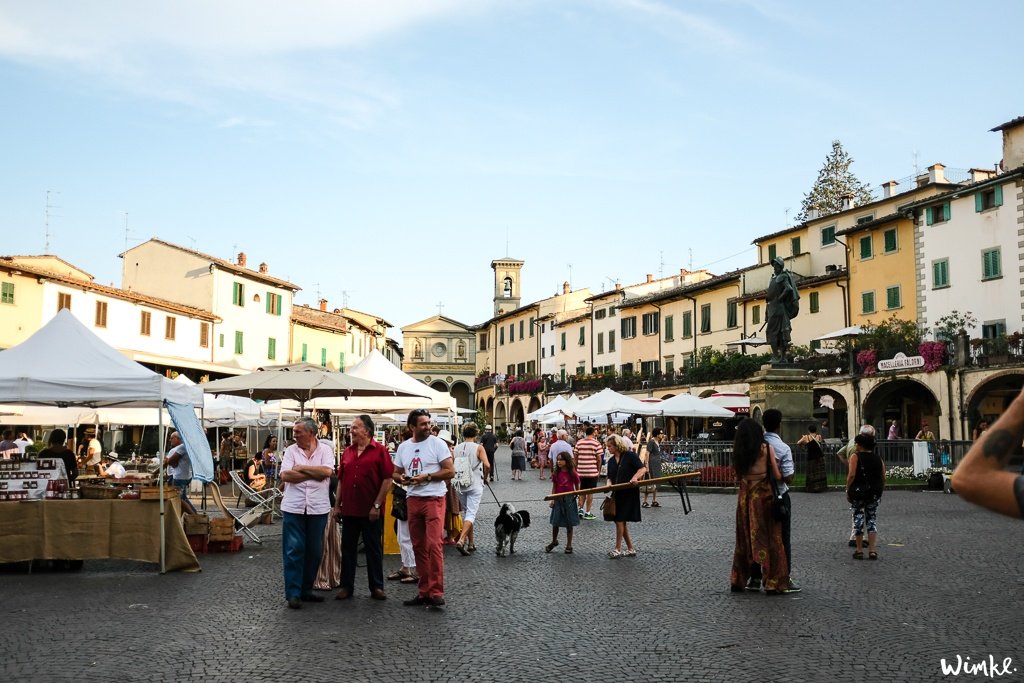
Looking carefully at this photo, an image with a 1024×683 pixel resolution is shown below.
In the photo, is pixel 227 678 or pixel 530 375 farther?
pixel 530 375

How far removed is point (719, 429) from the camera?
43344 mm

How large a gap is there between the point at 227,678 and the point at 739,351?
44.5 metres

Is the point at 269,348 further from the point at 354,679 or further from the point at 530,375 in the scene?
the point at 354,679

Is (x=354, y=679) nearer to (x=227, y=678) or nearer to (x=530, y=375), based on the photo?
(x=227, y=678)

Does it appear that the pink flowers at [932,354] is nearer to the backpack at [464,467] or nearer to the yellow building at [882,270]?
the yellow building at [882,270]

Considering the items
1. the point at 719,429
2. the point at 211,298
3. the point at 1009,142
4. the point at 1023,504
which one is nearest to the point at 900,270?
the point at 1009,142

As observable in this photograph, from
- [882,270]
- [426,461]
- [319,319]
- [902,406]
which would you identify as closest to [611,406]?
[902,406]

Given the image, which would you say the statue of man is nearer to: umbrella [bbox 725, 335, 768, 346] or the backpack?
umbrella [bbox 725, 335, 768, 346]

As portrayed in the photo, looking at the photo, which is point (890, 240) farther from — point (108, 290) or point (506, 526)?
point (506, 526)

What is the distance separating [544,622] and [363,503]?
2051 millimetres

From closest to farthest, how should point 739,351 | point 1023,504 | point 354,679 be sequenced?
point 1023,504, point 354,679, point 739,351

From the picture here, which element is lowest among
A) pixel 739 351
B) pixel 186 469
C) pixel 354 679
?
pixel 354 679

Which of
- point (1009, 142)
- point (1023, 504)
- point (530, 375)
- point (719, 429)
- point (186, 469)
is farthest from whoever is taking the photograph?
point (530, 375)

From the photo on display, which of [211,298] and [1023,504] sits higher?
[211,298]
